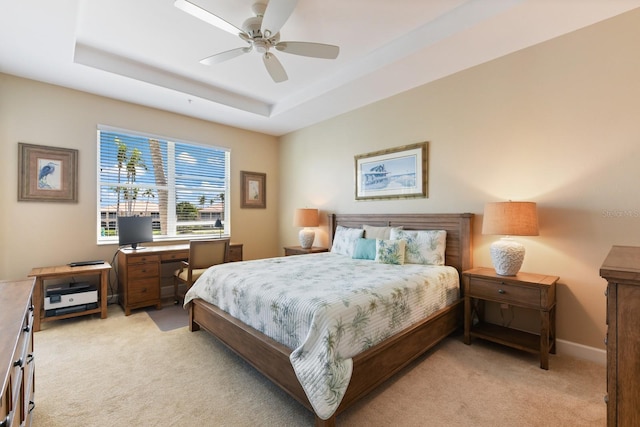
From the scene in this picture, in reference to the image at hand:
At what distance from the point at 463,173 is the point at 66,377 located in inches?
156

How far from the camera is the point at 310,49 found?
97.0 inches

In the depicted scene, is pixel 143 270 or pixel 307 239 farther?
pixel 307 239

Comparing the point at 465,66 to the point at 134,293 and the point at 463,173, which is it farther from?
the point at 134,293

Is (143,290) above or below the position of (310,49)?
below

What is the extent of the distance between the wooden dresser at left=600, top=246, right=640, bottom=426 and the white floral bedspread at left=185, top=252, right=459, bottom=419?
1100mm

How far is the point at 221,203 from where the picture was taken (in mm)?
5066

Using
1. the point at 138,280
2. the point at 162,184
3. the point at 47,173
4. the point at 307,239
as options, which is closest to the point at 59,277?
the point at 138,280

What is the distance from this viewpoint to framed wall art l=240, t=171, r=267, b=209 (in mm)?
5219

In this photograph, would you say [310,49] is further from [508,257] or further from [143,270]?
[143,270]

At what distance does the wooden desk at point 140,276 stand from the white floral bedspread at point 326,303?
40.2 inches

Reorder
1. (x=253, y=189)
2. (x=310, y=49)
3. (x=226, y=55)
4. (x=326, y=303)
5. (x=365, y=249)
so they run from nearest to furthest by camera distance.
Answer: (x=326, y=303) < (x=310, y=49) < (x=226, y=55) < (x=365, y=249) < (x=253, y=189)

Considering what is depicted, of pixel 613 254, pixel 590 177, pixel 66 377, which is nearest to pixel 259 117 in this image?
pixel 66 377

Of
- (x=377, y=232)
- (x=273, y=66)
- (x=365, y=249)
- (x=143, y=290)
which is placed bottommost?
(x=143, y=290)

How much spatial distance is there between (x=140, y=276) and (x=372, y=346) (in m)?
3.07
